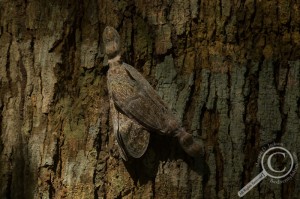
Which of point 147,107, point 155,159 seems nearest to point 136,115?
point 147,107

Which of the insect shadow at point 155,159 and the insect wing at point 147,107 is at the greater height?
the insect wing at point 147,107

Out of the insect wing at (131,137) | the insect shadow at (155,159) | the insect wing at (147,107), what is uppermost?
the insect wing at (147,107)

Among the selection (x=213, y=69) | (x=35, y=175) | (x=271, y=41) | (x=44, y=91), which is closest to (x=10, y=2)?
(x=44, y=91)

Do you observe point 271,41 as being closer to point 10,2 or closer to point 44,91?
point 44,91

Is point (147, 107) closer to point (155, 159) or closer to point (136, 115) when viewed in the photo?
point (136, 115)

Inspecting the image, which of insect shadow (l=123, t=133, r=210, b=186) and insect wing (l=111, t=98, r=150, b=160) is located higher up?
insect wing (l=111, t=98, r=150, b=160)
